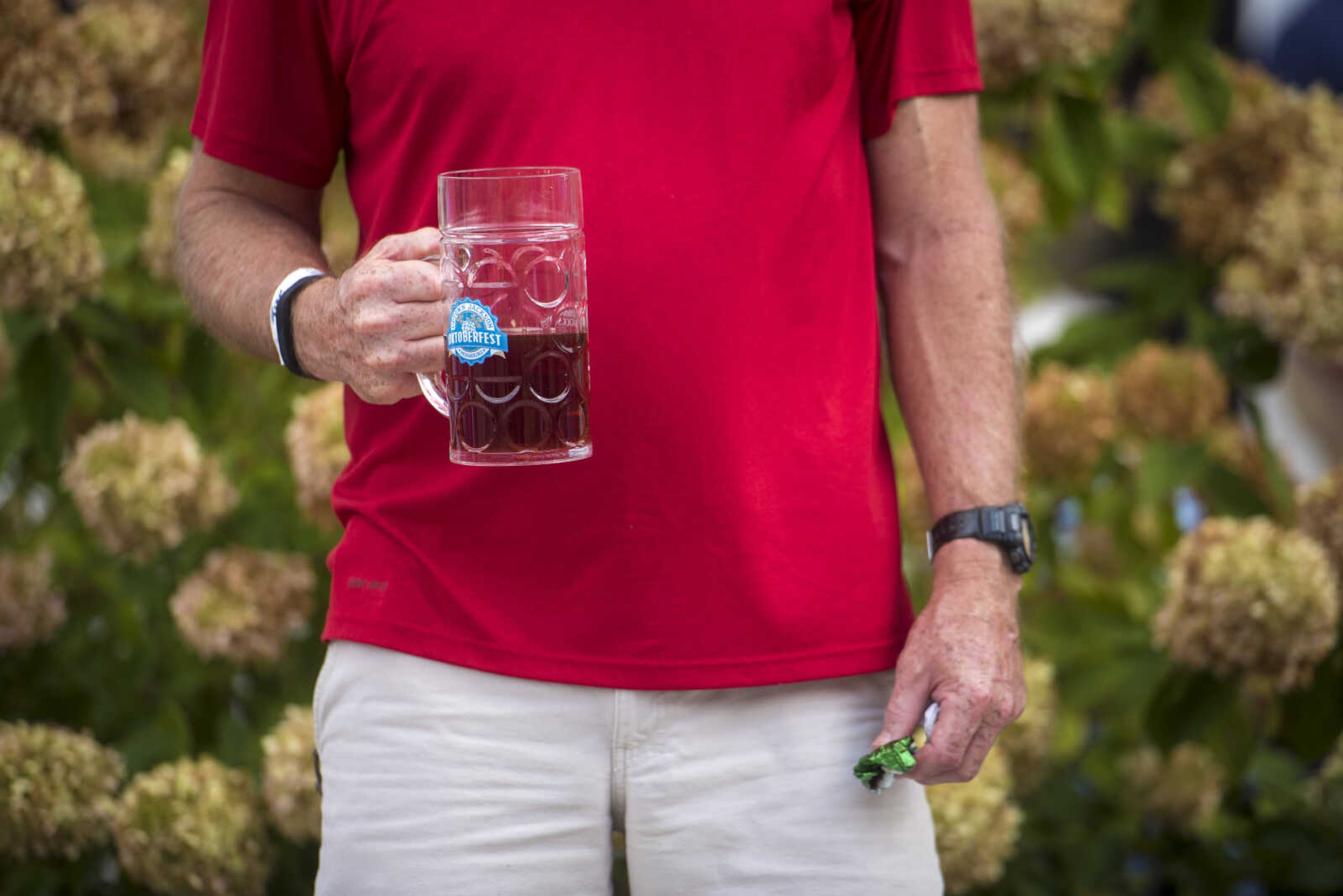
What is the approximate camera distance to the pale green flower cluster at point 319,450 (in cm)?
224

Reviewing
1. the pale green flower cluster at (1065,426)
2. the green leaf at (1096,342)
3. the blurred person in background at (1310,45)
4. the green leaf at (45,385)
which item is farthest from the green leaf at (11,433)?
the blurred person in background at (1310,45)

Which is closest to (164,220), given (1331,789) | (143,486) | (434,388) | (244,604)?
(143,486)

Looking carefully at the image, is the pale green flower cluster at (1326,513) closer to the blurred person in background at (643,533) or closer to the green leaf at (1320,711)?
the green leaf at (1320,711)

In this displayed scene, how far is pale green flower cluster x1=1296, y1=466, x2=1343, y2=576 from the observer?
2.40 meters

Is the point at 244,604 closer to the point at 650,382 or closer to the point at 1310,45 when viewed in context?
the point at 650,382

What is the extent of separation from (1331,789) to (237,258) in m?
2.28

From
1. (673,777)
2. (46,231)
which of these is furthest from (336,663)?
(46,231)

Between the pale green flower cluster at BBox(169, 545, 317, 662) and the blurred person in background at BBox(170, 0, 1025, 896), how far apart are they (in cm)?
83

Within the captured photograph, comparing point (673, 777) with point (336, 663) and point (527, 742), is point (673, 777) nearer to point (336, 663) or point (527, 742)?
point (527, 742)

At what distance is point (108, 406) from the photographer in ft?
8.39

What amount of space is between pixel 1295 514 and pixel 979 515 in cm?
132

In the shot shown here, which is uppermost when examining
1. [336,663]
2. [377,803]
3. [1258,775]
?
[336,663]

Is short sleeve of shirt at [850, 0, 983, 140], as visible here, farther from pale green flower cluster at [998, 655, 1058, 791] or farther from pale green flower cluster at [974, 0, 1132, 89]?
pale green flower cluster at [998, 655, 1058, 791]

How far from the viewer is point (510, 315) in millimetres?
1197
